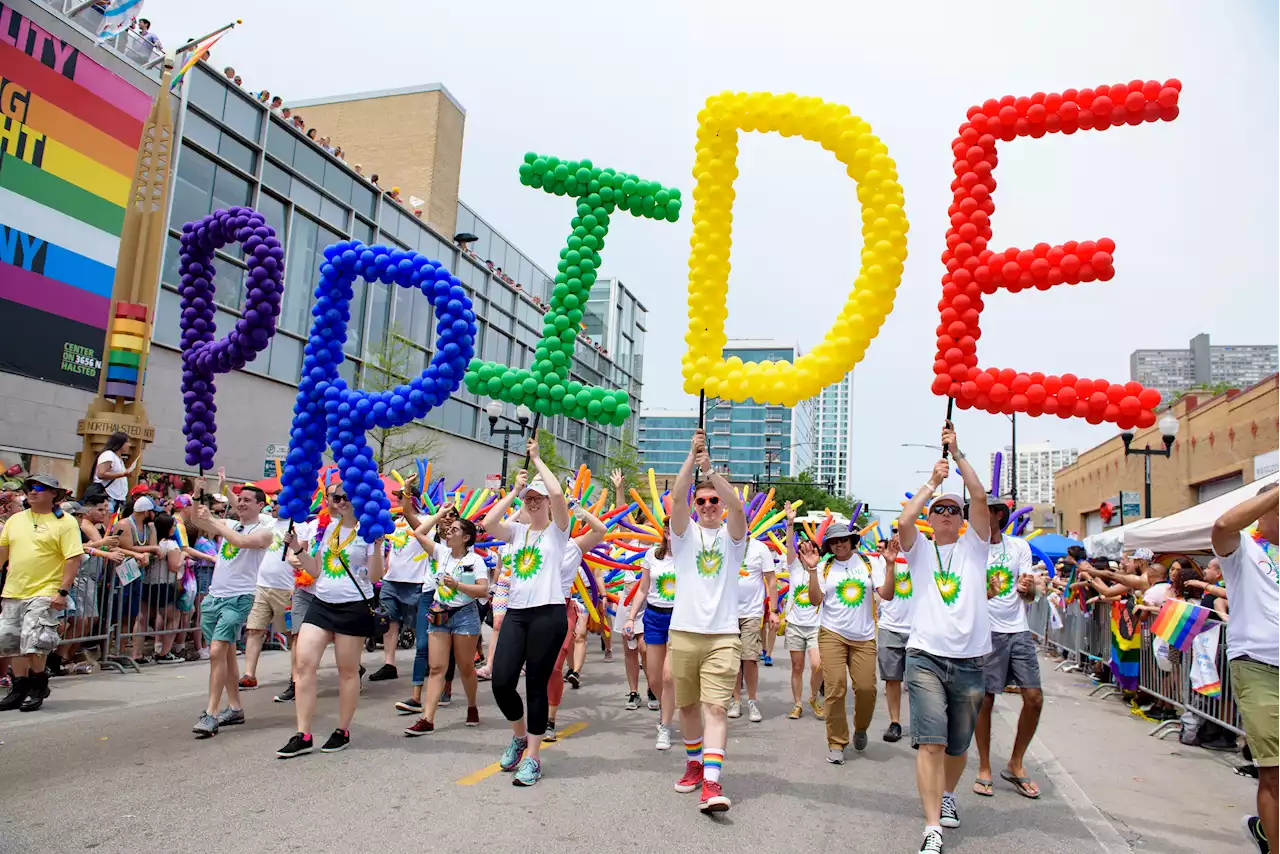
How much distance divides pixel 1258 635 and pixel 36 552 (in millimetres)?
8976

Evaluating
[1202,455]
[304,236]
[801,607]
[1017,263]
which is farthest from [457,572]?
[1202,455]

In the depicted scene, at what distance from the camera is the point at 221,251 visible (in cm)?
2078

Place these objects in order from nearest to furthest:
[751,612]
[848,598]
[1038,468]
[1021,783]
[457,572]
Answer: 1. [1021,783]
2. [457,572]
3. [848,598]
4. [751,612]
5. [1038,468]

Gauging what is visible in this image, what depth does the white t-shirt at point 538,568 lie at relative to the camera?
6129 mm

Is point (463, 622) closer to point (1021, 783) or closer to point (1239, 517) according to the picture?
point (1021, 783)

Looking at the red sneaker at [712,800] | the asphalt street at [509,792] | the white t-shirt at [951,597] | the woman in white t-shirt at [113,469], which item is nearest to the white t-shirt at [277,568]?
the asphalt street at [509,792]

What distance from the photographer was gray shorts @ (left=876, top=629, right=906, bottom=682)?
8.13 metres

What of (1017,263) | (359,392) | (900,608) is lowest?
(900,608)

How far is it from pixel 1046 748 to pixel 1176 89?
18.9ft

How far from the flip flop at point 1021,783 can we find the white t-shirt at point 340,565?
16.5 ft

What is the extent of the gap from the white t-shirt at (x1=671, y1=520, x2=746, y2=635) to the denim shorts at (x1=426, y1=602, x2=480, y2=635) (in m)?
2.48

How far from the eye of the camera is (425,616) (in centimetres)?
868

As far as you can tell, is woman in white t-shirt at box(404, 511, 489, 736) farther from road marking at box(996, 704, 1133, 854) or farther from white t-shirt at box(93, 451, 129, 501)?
white t-shirt at box(93, 451, 129, 501)

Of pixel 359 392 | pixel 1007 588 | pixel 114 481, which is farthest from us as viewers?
pixel 114 481
